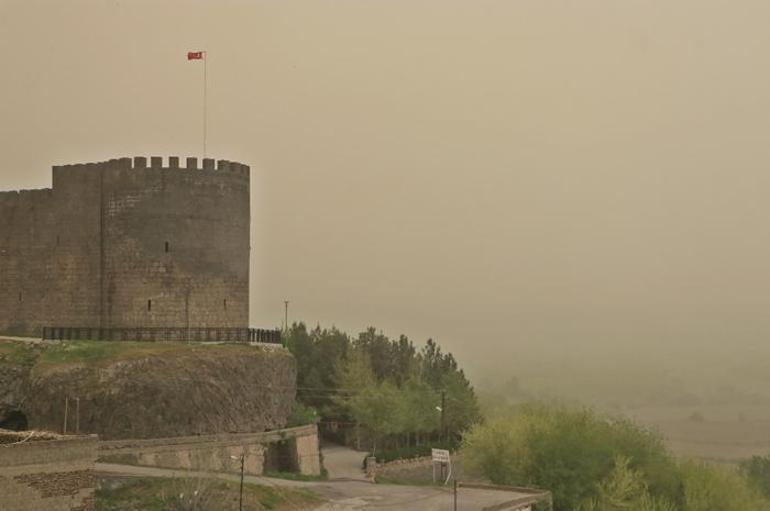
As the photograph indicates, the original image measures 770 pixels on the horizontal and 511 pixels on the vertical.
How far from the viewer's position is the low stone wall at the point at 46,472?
2217cm

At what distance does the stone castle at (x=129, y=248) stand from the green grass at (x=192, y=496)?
1009 centimetres

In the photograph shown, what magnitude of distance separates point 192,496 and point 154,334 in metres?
11.3

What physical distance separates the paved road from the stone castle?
26.5ft

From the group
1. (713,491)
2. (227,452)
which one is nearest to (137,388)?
(227,452)

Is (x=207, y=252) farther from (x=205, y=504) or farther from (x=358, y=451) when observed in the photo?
(x=358, y=451)

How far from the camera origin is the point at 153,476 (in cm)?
2892

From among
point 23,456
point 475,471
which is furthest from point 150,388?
point 475,471

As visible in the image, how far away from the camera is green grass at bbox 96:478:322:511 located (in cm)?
2661

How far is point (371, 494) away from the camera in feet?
105

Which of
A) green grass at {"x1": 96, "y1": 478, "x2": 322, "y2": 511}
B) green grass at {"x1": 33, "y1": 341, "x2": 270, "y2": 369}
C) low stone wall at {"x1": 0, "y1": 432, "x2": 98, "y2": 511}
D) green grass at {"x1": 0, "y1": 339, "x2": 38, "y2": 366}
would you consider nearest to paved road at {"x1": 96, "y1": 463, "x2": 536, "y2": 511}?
green grass at {"x1": 96, "y1": 478, "x2": 322, "y2": 511}

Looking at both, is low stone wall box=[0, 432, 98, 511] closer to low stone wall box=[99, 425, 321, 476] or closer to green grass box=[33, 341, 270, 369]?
low stone wall box=[99, 425, 321, 476]

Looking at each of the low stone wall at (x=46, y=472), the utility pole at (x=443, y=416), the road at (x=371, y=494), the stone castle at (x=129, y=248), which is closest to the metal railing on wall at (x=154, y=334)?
the stone castle at (x=129, y=248)

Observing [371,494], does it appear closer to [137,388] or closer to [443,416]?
[137,388]

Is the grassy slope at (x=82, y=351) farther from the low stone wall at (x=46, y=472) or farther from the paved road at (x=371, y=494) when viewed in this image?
the low stone wall at (x=46, y=472)
